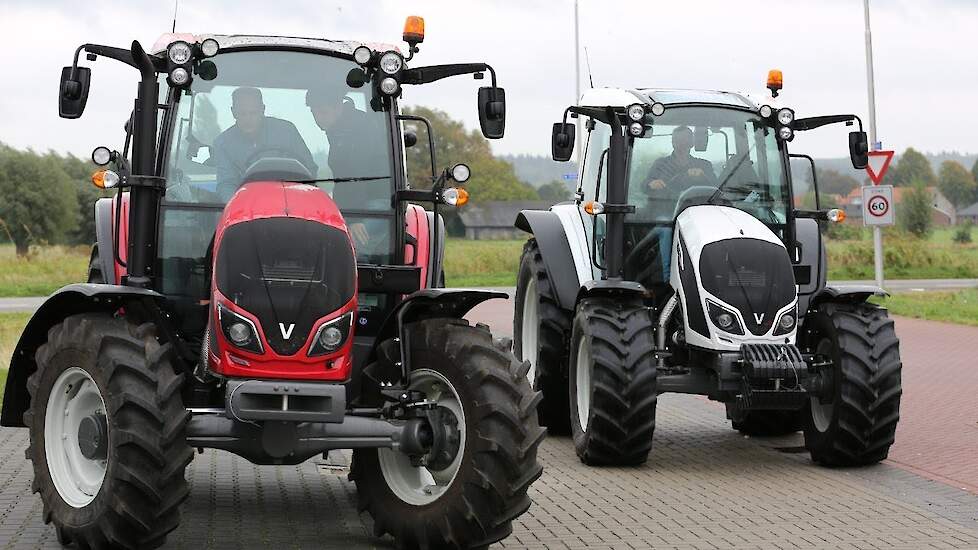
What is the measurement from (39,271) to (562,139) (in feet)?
120

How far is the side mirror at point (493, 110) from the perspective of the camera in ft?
30.0

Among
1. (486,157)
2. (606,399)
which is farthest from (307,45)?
(486,157)

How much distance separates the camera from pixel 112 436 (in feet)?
24.1

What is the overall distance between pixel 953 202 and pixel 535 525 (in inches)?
7149

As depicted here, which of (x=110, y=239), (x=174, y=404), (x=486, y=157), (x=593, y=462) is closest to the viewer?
(x=174, y=404)

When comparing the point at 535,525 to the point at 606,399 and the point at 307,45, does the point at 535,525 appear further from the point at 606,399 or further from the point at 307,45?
Answer: the point at 307,45

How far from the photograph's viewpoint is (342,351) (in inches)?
305

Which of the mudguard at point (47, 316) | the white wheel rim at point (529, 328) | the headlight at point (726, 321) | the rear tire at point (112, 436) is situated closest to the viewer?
the rear tire at point (112, 436)

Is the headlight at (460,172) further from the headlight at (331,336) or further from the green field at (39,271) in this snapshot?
the green field at (39,271)

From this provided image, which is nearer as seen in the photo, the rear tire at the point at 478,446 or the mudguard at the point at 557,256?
the rear tire at the point at 478,446

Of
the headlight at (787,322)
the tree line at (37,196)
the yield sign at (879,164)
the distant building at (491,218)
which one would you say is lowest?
the headlight at (787,322)

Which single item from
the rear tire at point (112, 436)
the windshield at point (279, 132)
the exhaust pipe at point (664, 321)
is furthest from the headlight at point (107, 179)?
the exhaust pipe at point (664, 321)

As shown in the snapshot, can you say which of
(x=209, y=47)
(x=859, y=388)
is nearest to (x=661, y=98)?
(x=859, y=388)

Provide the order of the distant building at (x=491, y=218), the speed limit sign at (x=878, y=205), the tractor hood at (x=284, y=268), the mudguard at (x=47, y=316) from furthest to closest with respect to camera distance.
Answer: the distant building at (x=491, y=218)
the speed limit sign at (x=878, y=205)
the mudguard at (x=47, y=316)
the tractor hood at (x=284, y=268)
